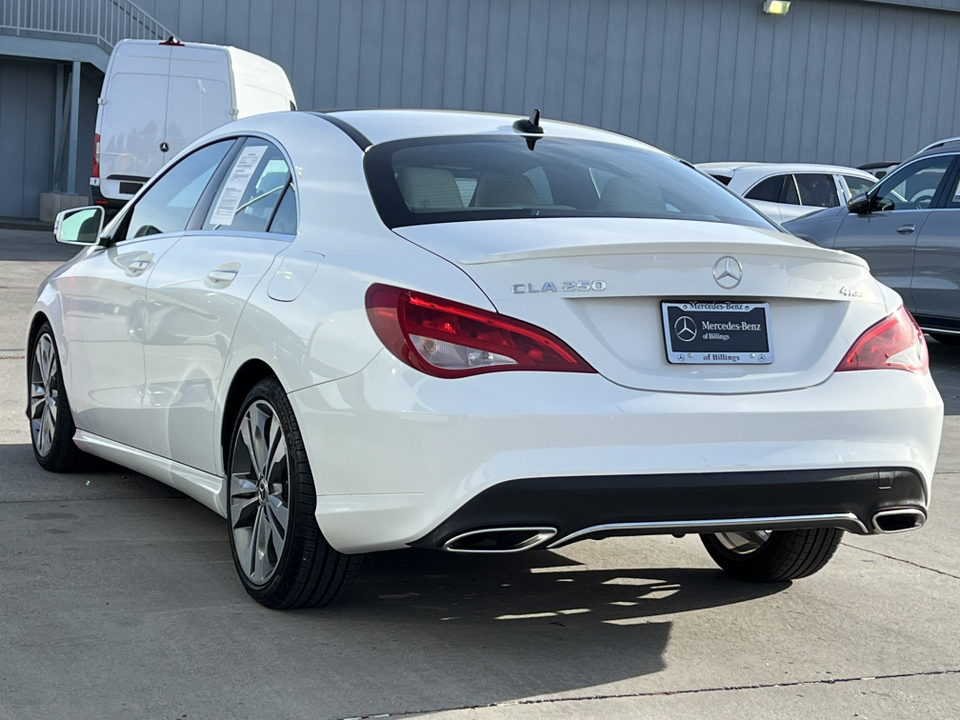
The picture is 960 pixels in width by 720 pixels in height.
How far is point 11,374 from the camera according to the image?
329 inches

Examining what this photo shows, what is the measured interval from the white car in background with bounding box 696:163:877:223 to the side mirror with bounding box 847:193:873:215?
402cm

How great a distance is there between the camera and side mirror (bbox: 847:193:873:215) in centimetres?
1100

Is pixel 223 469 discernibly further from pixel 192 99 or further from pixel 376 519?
pixel 192 99

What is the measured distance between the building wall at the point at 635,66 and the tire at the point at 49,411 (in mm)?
19042

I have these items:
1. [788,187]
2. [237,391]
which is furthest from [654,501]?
[788,187]

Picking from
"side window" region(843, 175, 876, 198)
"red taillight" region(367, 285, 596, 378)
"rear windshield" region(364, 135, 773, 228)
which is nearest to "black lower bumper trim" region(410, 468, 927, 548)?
"red taillight" region(367, 285, 596, 378)

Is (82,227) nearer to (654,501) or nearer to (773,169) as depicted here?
(654,501)

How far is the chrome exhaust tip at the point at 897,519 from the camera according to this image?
3758mm

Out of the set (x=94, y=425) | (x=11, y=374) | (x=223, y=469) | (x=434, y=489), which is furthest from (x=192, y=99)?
(x=434, y=489)

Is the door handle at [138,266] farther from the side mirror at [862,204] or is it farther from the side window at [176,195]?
the side mirror at [862,204]

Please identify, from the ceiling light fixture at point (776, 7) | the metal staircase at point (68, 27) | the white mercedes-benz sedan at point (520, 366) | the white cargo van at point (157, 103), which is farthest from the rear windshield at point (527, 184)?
the ceiling light fixture at point (776, 7)

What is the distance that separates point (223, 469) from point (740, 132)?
82.9 ft

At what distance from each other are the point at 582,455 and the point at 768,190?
40.9 ft

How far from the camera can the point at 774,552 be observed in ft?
14.9
